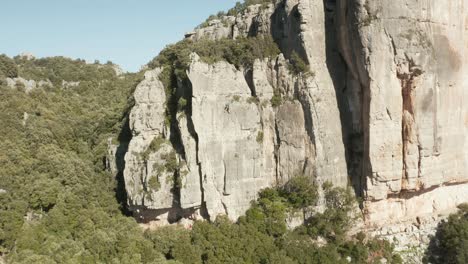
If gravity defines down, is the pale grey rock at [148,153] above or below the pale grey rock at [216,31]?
below

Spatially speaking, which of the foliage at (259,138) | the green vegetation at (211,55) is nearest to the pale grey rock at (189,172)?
the green vegetation at (211,55)

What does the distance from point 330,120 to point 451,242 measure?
1169 cm

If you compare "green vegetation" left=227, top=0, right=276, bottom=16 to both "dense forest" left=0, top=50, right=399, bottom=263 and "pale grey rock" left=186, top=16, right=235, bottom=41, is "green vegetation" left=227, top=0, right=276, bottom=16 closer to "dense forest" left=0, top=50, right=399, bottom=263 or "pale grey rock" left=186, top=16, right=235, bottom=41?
"pale grey rock" left=186, top=16, right=235, bottom=41

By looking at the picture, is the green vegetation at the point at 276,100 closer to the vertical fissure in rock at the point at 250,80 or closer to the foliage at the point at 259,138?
the vertical fissure in rock at the point at 250,80

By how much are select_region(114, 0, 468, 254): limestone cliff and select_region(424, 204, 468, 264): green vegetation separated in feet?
4.90

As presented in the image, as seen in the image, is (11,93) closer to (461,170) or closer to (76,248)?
(76,248)

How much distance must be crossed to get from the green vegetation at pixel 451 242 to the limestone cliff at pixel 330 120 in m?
1.49

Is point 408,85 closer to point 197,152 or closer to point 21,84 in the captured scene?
point 197,152

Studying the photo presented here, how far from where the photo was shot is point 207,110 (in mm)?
29031

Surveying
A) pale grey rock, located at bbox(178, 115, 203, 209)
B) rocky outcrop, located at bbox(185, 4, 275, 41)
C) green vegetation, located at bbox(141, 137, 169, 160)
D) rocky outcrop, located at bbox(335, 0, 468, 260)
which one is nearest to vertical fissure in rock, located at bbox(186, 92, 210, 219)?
pale grey rock, located at bbox(178, 115, 203, 209)

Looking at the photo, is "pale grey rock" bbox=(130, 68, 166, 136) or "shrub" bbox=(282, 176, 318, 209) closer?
"shrub" bbox=(282, 176, 318, 209)

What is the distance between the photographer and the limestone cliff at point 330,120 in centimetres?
2642

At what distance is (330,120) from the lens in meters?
28.8

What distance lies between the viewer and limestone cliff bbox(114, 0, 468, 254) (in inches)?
1040
